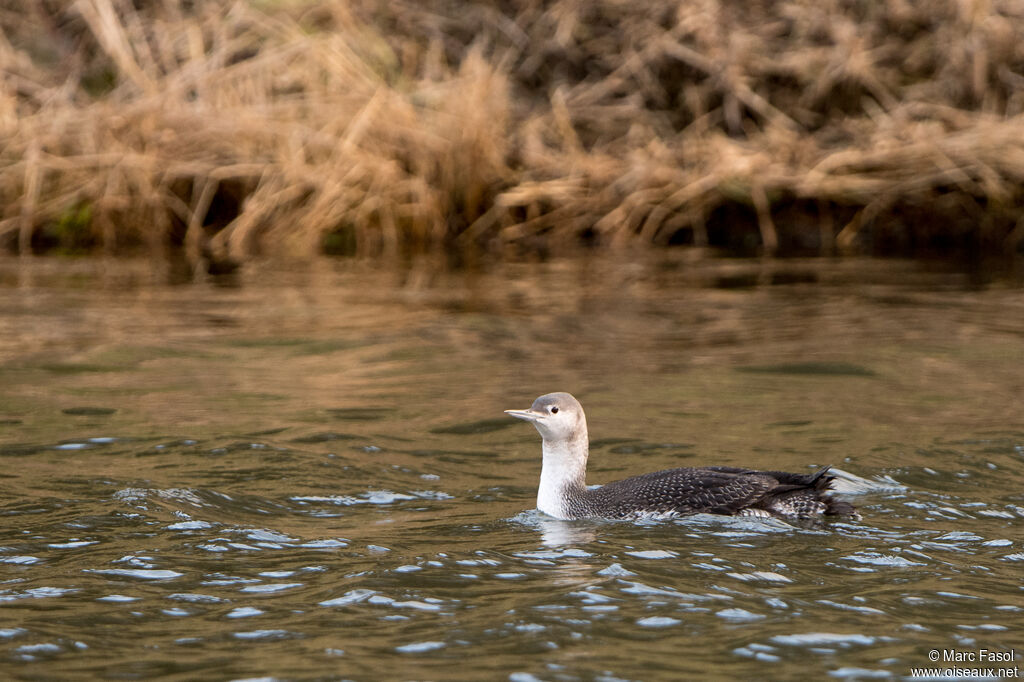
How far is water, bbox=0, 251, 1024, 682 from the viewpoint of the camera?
4879 millimetres

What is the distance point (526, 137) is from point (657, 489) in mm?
11942

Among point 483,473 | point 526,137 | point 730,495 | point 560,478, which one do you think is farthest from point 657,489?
point 526,137

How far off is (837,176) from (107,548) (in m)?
12.6

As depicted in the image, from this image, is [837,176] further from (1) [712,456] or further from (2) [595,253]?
(1) [712,456]

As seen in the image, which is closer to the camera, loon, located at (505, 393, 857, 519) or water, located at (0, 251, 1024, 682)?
water, located at (0, 251, 1024, 682)

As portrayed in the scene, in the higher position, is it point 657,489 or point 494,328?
point 494,328

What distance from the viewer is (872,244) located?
17.4m

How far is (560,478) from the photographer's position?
685cm

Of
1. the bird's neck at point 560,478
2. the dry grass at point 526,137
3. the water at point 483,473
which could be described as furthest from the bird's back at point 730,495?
the dry grass at point 526,137

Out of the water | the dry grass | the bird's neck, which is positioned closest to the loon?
the bird's neck

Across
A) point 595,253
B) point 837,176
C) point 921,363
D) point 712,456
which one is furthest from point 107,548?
point 837,176

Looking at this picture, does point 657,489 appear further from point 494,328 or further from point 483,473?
point 494,328

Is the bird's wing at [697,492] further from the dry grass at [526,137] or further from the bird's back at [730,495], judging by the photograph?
the dry grass at [526,137]

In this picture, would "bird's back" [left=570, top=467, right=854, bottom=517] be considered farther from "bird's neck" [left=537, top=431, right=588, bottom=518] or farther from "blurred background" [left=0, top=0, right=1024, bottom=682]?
"bird's neck" [left=537, top=431, right=588, bottom=518]
